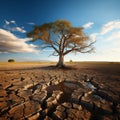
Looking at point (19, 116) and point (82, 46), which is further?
point (82, 46)

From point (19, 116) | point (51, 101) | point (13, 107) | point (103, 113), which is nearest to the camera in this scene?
point (19, 116)

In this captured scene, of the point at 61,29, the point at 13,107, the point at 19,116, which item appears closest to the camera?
the point at 19,116

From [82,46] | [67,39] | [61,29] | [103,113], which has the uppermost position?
[61,29]

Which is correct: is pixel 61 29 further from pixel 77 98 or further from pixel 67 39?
pixel 77 98

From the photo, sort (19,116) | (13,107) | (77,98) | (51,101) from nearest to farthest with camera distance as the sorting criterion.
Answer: (19,116) < (13,107) < (51,101) < (77,98)

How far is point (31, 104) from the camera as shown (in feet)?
11.7

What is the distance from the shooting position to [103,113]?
3.12 m

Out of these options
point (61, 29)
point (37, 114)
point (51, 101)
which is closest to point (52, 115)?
point (37, 114)

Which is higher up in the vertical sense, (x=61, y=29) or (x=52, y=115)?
(x=61, y=29)

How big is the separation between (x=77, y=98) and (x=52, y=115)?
1351 mm

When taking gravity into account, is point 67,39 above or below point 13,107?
above

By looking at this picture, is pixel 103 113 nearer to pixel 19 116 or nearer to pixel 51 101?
pixel 51 101

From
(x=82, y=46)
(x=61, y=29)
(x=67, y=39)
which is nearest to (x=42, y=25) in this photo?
(x=61, y=29)

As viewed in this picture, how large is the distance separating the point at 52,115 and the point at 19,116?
876 millimetres
